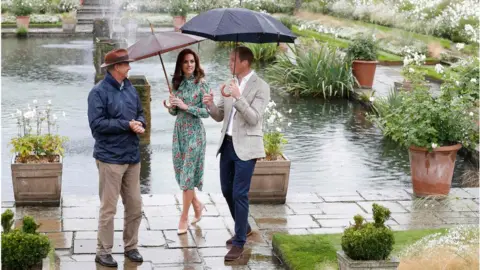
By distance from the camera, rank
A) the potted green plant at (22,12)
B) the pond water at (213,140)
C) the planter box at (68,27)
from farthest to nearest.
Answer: the planter box at (68,27) → the potted green plant at (22,12) → the pond water at (213,140)

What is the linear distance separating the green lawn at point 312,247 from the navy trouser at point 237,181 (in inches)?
15.7

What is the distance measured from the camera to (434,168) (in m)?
→ 9.98

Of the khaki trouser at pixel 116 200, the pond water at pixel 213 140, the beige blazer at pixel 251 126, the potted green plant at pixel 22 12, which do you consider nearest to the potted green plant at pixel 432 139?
the pond water at pixel 213 140

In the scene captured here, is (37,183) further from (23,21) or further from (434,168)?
(23,21)

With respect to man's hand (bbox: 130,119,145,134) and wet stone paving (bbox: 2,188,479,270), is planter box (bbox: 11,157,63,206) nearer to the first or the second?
wet stone paving (bbox: 2,188,479,270)

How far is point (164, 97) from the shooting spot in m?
18.2

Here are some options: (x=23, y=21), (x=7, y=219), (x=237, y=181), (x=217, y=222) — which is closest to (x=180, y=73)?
(x=237, y=181)

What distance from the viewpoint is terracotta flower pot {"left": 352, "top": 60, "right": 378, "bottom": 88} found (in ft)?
61.1

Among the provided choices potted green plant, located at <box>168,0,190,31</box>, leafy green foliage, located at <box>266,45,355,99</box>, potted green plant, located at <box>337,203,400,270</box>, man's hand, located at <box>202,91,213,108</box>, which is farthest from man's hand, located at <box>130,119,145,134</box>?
potted green plant, located at <box>168,0,190,31</box>

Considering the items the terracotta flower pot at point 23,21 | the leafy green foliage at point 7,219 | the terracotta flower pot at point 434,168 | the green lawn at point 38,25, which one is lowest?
the green lawn at point 38,25

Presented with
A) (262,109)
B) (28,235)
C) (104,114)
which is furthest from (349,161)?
(28,235)

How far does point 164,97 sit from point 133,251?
10636 mm

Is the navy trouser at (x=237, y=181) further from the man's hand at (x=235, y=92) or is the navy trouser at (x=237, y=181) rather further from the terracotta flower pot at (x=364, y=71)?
the terracotta flower pot at (x=364, y=71)

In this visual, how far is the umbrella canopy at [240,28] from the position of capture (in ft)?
24.8
